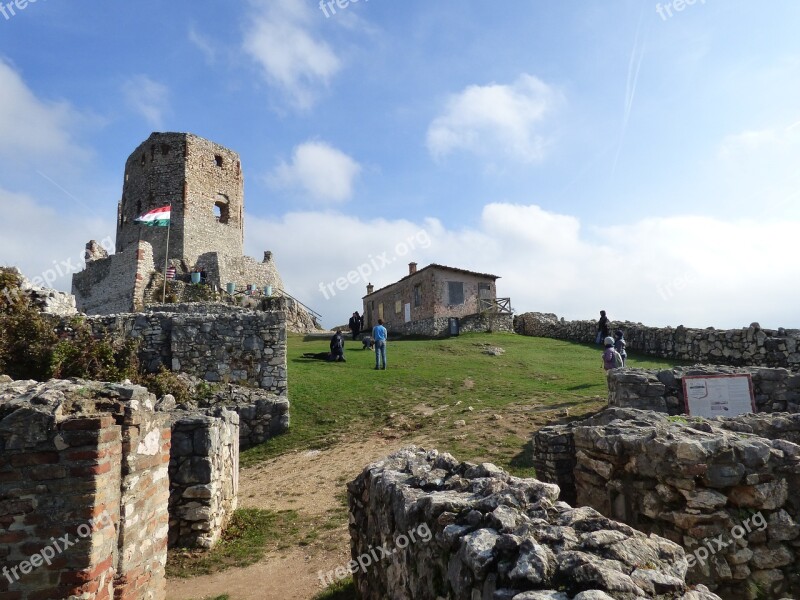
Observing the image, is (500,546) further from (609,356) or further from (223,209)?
(223,209)

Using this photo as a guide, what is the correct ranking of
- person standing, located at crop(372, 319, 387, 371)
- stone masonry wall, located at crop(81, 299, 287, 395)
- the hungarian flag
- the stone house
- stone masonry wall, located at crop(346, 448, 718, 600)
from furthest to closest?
the stone house, the hungarian flag, person standing, located at crop(372, 319, 387, 371), stone masonry wall, located at crop(81, 299, 287, 395), stone masonry wall, located at crop(346, 448, 718, 600)

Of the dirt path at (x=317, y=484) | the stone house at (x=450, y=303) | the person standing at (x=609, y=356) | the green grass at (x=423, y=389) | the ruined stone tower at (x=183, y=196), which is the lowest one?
the dirt path at (x=317, y=484)

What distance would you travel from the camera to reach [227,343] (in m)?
14.7

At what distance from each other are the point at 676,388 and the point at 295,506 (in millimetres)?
9408

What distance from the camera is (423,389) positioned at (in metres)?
16.6

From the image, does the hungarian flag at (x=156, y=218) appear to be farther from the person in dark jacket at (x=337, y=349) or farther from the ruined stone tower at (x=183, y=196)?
the person in dark jacket at (x=337, y=349)

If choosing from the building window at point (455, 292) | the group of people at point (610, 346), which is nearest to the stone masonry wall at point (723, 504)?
the group of people at point (610, 346)

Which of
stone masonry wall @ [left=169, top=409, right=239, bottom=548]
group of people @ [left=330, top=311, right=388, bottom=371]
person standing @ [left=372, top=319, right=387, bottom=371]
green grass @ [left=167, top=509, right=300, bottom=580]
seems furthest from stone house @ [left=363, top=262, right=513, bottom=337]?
stone masonry wall @ [left=169, top=409, right=239, bottom=548]

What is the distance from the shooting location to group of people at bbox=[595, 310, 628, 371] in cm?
1469

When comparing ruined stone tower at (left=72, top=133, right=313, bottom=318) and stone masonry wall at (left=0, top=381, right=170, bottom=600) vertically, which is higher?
ruined stone tower at (left=72, top=133, right=313, bottom=318)

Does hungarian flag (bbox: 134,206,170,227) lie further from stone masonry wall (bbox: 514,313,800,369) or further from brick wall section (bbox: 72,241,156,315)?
stone masonry wall (bbox: 514,313,800,369)

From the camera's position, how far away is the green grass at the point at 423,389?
42.5 ft

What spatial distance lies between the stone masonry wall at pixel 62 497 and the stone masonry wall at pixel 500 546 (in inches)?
92.8

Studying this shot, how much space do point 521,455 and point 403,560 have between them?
6815 mm
